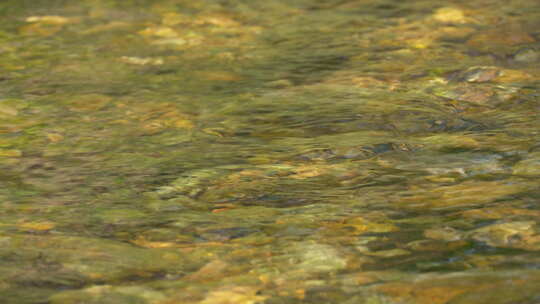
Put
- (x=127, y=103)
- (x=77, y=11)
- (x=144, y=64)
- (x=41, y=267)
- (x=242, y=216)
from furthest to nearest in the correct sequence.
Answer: (x=77, y=11) → (x=144, y=64) → (x=127, y=103) → (x=242, y=216) → (x=41, y=267)

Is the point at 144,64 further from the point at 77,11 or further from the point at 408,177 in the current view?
the point at 408,177

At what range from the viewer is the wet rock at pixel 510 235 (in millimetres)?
2266

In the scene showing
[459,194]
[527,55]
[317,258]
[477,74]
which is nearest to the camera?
[317,258]

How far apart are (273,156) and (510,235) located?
43.0 inches

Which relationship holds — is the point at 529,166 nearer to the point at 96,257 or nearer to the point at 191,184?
the point at 191,184

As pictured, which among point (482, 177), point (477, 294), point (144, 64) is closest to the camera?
point (477, 294)

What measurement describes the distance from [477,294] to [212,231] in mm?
802

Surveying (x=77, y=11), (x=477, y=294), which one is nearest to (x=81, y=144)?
(x=477, y=294)

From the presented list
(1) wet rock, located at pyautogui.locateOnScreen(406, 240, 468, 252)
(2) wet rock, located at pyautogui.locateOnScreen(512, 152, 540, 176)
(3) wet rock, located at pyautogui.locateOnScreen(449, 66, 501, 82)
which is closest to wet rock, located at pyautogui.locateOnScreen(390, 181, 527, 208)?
(2) wet rock, located at pyautogui.locateOnScreen(512, 152, 540, 176)

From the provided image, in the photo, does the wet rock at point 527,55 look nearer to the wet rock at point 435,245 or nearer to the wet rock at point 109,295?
the wet rock at point 435,245

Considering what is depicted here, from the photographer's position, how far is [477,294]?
2018 mm

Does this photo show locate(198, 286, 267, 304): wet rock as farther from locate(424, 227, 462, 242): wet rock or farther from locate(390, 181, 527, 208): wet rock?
locate(390, 181, 527, 208): wet rock

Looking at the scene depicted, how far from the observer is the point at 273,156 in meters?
3.21

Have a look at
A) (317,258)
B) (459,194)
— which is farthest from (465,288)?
(459,194)
